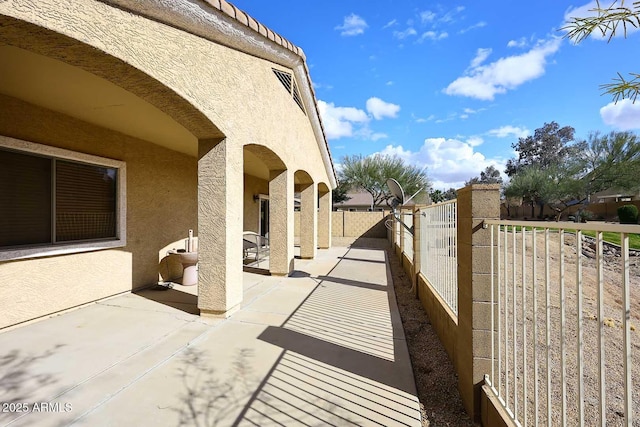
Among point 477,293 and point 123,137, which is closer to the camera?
point 477,293

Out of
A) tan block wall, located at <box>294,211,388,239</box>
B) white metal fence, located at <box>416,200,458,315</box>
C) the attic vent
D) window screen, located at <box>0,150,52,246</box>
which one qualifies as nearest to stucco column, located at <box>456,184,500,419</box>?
white metal fence, located at <box>416,200,458,315</box>

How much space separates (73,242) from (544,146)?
69.6 metres

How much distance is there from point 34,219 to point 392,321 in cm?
633

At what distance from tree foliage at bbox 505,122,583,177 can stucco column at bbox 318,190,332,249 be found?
178 ft

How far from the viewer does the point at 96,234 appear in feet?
19.6

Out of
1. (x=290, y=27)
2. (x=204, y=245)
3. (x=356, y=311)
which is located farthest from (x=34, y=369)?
(x=290, y=27)

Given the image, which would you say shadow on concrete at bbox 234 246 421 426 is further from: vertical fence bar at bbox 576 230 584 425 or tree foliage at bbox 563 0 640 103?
tree foliage at bbox 563 0 640 103

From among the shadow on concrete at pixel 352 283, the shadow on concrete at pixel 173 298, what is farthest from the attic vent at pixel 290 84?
the shadow on concrete at pixel 173 298

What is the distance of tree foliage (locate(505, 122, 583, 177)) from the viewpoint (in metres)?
53.7

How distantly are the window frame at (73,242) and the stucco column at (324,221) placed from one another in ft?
32.2

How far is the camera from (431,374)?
3449mm

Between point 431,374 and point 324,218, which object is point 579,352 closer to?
point 431,374

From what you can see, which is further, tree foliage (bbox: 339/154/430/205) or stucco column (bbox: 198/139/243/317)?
tree foliage (bbox: 339/154/430/205)

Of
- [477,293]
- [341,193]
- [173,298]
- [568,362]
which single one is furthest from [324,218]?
[341,193]
